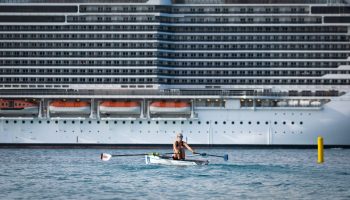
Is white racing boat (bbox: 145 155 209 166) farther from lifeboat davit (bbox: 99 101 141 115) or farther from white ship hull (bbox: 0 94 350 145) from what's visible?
lifeboat davit (bbox: 99 101 141 115)

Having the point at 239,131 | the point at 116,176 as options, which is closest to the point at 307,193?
the point at 116,176

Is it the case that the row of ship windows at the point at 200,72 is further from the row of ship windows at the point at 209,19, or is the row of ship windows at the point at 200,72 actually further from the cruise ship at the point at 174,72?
the row of ship windows at the point at 209,19

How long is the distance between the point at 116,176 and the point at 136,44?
38110 mm

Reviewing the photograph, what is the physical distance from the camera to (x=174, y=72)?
96.1 metres

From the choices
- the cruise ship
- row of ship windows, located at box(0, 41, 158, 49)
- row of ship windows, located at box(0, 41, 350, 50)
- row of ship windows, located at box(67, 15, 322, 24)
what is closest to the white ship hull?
the cruise ship

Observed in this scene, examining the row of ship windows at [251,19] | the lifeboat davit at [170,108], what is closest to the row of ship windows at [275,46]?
the row of ship windows at [251,19]

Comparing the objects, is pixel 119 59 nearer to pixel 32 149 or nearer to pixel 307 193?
pixel 32 149

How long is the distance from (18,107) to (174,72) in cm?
1277

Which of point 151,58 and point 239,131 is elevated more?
point 151,58

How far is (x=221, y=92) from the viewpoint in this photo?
3696 inches

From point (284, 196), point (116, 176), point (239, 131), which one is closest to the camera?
point (284, 196)

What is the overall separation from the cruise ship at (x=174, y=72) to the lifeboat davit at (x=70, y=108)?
8 centimetres

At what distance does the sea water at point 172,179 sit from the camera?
4988 centimetres

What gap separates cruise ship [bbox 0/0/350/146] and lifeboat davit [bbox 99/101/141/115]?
10 centimetres
